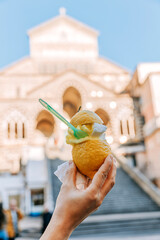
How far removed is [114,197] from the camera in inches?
579

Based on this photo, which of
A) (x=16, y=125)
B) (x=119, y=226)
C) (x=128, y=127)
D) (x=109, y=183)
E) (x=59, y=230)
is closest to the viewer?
(x=59, y=230)

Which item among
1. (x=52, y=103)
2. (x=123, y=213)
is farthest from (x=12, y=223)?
(x=52, y=103)

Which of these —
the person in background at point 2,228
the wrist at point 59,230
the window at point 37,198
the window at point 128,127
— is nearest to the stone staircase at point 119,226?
the window at point 37,198

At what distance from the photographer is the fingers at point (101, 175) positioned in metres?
1.28

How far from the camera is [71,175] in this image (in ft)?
4.71

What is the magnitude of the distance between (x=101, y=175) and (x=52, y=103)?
952 inches

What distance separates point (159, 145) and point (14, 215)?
593 inches

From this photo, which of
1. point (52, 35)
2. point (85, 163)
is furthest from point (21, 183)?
point (52, 35)

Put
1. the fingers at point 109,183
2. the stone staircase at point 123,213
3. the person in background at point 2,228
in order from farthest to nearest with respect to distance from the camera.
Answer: the stone staircase at point 123,213 < the person in background at point 2,228 < the fingers at point 109,183

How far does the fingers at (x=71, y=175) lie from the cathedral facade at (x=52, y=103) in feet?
43.9

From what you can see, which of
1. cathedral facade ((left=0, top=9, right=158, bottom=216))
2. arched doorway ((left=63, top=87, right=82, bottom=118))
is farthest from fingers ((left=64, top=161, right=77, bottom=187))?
arched doorway ((left=63, top=87, right=82, bottom=118))

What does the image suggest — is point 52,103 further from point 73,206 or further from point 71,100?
point 73,206

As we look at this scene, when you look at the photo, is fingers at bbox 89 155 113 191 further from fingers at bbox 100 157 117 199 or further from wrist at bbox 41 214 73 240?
wrist at bbox 41 214 73 240

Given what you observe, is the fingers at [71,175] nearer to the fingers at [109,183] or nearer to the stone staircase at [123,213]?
the fingers at [109,183]
